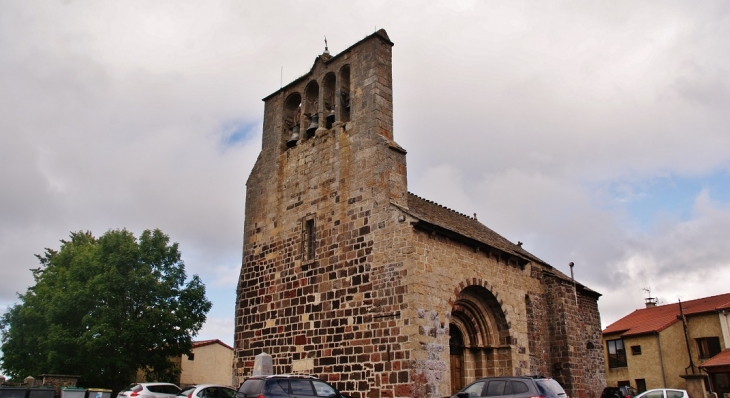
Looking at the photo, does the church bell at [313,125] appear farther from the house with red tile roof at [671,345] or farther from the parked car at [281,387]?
the house with red tile roof at [671,345]

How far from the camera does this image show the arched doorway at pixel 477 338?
1794 cm

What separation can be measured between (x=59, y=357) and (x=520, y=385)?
67.1ft

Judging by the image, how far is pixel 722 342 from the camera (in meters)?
31.5

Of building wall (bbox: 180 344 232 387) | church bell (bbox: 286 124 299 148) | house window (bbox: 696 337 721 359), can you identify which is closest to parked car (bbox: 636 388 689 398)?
church bell (bbox: 286 124 299 148)

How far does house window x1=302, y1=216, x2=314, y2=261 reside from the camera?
59.8 ft

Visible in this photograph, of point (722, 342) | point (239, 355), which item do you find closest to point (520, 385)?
point (239, 355)

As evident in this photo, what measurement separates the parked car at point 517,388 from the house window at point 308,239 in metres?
7.19

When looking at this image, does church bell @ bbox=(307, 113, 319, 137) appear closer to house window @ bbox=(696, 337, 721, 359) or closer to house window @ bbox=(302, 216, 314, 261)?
house window @ bbox=(302, 216, 314, 261)

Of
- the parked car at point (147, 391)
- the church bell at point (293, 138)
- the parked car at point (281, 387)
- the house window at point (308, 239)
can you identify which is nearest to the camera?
the parked car at point (281, 387)

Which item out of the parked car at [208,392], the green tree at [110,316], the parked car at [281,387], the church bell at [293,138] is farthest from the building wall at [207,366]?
the parked car at [281,387]

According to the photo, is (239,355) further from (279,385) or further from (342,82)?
(342,82)

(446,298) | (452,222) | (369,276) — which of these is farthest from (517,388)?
(452,222)

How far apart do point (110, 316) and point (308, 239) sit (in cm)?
1147

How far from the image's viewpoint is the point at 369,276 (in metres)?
16.1
